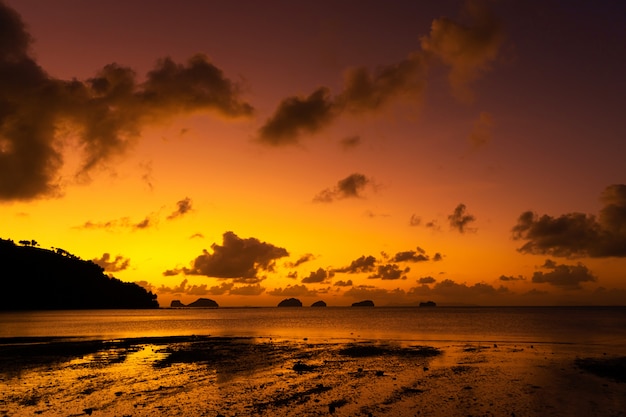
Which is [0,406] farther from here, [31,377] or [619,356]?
[619,356]

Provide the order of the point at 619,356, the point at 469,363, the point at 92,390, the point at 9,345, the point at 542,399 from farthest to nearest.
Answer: the point at 9,345 < the point at 619,356 < the point at 469,363 < the point at 92,390 < the point at 542,399

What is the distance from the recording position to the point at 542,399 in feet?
101

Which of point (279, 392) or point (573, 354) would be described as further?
point (573, 354)

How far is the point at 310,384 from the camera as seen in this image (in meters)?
35.3

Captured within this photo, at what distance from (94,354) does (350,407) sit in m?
40.4

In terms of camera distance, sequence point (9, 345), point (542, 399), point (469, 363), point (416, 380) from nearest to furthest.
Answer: point (542, 399) < point (416, 380) < point (469, 363) < point (9, 345)

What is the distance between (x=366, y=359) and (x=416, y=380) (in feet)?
47.3

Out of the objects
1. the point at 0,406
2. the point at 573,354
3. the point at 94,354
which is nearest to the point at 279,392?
Answer: the point at 0,406

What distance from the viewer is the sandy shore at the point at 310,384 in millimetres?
27797

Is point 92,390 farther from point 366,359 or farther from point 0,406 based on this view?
point 366,359

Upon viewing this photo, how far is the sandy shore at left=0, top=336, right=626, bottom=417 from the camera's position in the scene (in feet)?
91.2

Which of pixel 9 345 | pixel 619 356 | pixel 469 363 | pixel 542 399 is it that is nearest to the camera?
pixel 542 399

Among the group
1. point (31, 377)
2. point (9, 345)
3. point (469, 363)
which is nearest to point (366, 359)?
point (469, 363)

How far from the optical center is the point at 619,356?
55219 mm
